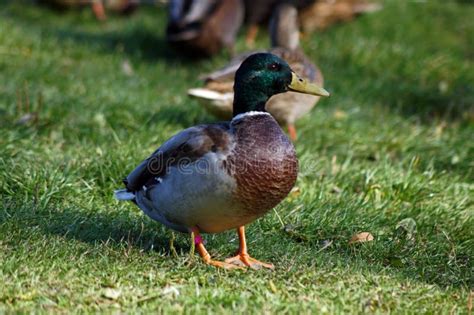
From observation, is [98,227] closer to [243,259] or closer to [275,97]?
[243,259]

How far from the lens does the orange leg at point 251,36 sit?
10.2 meters

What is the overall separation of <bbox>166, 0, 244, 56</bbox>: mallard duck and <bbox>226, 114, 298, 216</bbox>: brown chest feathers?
549 centimetres

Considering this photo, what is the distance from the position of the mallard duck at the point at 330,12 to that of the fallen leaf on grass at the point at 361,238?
5.75 m

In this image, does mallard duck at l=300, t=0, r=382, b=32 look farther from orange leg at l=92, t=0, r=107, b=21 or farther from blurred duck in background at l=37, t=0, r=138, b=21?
orange leg at l=92, t=0, r=107, b=21

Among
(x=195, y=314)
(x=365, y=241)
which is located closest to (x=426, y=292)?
(x=365, y=241)

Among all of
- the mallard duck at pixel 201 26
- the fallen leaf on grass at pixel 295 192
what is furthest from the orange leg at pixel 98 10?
the fallen leaf on grass at pixel 295 192

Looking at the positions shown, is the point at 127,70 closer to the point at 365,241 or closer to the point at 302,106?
the point at 302,106

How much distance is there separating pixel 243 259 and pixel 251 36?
6.35m

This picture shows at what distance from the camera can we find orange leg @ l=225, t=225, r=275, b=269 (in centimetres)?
423

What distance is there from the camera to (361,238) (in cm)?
481

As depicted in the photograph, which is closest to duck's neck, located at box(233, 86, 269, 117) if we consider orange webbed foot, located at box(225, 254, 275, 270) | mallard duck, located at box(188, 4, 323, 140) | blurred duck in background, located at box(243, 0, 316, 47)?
orange webbed foot, located at box(225, 254, 275, 270)

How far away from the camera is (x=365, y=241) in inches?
188

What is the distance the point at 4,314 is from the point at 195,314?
0.75 meters

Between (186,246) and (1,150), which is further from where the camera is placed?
(1,150)
